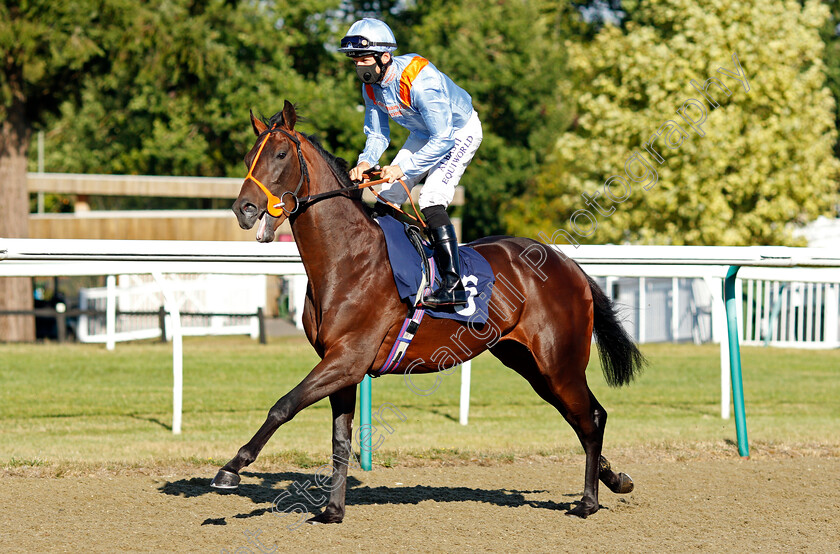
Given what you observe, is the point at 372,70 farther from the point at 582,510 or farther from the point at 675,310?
the point at 675,310

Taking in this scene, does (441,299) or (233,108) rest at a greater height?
(233,108)

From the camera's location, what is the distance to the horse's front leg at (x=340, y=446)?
471 cm

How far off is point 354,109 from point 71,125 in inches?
478

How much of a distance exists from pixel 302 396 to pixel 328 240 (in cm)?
74

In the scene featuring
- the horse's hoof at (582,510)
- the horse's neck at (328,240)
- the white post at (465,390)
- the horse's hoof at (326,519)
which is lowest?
the white post at (465,390)

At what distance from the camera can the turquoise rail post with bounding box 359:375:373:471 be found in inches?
233

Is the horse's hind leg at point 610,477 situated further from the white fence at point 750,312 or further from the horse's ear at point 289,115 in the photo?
the white fence at point 750,312

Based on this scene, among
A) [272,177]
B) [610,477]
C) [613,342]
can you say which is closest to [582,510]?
[610,477]

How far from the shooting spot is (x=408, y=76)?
4715 millimetres

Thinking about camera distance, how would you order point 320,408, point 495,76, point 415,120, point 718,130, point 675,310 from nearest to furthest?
point 415,120
point 320,408
point 675,310
point 718,130
point 495,76

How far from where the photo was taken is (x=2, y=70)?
16297mm

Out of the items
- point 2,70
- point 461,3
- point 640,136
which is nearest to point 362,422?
point 2,70

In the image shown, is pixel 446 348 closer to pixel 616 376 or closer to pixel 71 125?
pixel 616 376

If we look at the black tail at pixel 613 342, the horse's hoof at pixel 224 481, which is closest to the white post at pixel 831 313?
the black tail at pixel 613 342
